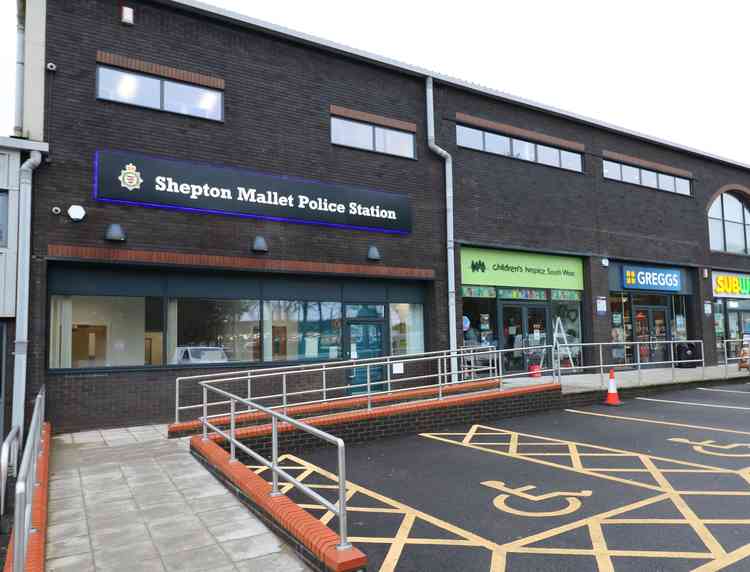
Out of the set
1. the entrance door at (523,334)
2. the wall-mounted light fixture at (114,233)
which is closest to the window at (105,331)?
the wall-mounted light fixture at (114,233)

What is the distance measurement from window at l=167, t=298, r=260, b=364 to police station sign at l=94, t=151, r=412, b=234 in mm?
1899

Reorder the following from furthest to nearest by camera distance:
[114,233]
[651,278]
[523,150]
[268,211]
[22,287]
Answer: [651,278] → [523,150] → [268,211] → [114,233] → [22,287]

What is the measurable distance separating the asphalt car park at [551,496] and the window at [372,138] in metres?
7.22

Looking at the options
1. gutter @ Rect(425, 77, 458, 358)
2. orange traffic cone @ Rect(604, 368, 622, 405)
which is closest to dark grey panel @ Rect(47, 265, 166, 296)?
gutter @ Rect(425, 77, 458, 358)

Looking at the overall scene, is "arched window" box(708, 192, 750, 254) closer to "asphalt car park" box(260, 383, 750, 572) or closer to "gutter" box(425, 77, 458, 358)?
"gutter" box(425, 77, 458, 358)

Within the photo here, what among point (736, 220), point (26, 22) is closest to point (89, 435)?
point (26, 22)

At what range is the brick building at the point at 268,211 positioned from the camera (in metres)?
10.2

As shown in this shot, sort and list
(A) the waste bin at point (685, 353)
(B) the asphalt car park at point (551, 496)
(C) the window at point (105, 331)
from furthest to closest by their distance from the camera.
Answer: (A) the waste bin at point (685, 353) → (C) the window at point (105, 331) → (B) the asphalt car park at point (551, 496)

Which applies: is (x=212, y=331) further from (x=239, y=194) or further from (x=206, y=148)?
(x=206, y=148)

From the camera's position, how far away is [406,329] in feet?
46.8

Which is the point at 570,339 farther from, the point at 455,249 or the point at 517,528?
the point at 517,528

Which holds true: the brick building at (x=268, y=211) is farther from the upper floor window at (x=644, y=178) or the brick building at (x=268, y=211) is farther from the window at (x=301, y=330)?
the upper floor window at (x=644, y=178)

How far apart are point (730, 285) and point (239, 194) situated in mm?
19863

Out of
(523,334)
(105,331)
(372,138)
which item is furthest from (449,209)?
(105,331)
